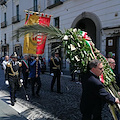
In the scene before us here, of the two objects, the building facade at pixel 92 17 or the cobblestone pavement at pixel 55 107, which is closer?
the cobblestone pavement at pixel 55 107

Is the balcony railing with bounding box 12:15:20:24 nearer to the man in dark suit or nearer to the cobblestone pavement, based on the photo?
the cobblestone pavement

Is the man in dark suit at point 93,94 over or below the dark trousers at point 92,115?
over

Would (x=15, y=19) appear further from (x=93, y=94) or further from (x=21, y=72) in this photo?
(x=93, y=94)

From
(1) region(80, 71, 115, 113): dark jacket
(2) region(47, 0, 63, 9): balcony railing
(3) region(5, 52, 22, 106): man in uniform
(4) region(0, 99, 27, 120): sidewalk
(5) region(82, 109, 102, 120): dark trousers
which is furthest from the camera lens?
(2) region(47, 0, 63, 9): balcony railing

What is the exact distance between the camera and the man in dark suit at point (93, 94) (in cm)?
230

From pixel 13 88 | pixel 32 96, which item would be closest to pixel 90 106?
pixel 13 88

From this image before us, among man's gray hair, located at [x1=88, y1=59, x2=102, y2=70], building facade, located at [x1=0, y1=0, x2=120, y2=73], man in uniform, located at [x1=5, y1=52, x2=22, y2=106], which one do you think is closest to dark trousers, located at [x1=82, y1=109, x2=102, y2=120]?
man's gray hair, located at [x1=88, y1=59, x2=102, y2=70]

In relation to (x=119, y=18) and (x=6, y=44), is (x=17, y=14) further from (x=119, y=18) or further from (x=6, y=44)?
(x=119, y=18)

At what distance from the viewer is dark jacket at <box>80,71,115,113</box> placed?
229cm

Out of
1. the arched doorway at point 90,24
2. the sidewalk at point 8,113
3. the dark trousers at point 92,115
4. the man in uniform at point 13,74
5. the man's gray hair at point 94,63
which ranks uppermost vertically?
the arched doorway at point 90,24

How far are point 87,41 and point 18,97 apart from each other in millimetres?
4134

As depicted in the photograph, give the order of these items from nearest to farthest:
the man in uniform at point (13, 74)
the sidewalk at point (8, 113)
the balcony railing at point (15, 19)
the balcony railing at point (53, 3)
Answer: the sidewalk at point (8, 113) < the man in uniform at point (13, 74) < the balcony railing at point (53, 3) < the balcony railing at point (15, 19)

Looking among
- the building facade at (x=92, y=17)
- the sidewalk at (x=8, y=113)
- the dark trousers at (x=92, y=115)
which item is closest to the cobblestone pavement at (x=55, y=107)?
the sidewalk at (x=8, y=113)

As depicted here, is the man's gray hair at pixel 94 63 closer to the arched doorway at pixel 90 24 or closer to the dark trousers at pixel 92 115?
the dark trousers at pixel 92 115
